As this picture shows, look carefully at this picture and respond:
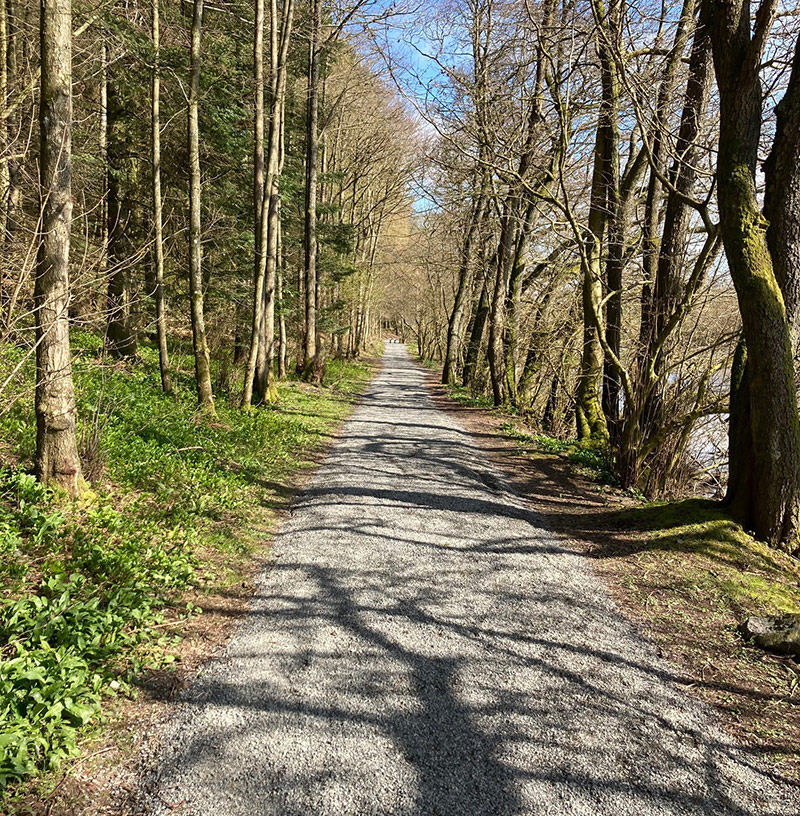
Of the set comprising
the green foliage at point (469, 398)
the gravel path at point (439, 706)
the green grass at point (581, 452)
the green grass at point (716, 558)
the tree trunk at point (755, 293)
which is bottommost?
the gravel path at point (439, 706)

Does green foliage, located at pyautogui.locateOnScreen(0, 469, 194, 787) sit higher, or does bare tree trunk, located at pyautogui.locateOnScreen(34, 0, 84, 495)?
bare tree trunk, located at pyautogui.locateOnScreen(34, 0, 84, 495)

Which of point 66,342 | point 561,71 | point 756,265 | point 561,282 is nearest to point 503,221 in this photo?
point 561,282

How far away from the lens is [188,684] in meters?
3.33

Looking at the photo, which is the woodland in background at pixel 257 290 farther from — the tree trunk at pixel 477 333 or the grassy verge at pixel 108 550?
the tree trunk at pixel 477 333

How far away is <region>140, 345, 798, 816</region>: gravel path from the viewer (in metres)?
2.61

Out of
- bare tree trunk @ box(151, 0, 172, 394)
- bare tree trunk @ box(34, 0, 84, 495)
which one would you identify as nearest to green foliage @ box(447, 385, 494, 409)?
bare tree trunk @ box(151, 0, 172, 394)

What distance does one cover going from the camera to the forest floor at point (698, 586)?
3.38 m

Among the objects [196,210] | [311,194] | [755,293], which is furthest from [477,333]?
[755,293]

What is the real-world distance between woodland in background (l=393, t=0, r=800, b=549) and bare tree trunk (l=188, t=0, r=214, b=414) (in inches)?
154

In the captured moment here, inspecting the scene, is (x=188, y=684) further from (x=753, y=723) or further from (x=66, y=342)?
(x=753, y=723)

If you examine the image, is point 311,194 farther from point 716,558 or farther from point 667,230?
point 716,558

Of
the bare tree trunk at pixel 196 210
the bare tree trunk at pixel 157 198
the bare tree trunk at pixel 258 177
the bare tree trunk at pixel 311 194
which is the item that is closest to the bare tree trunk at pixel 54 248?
the bare tree trunk at pixel 157 198

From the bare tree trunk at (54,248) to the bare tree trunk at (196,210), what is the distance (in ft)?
13.8

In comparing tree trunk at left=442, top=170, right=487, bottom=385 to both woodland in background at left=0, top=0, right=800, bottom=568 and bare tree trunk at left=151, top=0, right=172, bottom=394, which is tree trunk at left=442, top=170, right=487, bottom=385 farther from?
bare tree trunk at left=151, top=0, right=172, bottom=394
